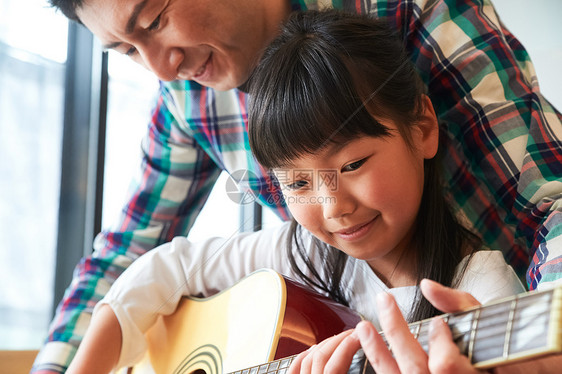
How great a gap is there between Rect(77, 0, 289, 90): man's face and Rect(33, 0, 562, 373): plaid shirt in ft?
0.31

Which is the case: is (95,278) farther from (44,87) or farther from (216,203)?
(44,87)

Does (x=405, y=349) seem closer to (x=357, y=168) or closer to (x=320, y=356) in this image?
(x=320, y=356)

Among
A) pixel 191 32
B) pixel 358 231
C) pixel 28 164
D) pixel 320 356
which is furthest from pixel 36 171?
pixel 320 356

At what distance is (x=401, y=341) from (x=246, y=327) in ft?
1.27

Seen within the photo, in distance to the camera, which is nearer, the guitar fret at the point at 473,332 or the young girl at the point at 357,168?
the guitar fret at the point at 473,332

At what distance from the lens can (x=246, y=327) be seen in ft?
2.64

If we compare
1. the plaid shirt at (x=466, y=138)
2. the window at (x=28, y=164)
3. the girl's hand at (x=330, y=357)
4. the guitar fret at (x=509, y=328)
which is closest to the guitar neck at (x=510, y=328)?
the guitar fret at (x=509, y=328)

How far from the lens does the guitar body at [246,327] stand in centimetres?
75

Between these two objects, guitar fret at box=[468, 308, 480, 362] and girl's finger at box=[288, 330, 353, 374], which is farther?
girl's finger at box=[288, 330, 353, 374]

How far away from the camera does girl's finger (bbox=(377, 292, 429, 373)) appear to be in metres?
0.44

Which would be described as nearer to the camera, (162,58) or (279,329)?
(279,329)

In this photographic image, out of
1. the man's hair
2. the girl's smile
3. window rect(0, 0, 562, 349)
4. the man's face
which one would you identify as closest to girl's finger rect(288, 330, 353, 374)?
the girl's smile

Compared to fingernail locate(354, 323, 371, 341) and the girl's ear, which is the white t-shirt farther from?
fingernail locate(354, 323, 371, 341)

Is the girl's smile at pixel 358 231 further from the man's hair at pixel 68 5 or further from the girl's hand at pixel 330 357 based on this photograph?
the man's hair at pixel 68 5
